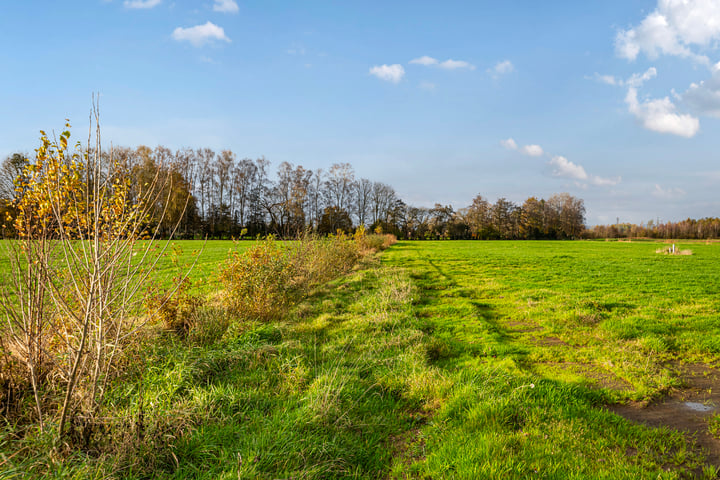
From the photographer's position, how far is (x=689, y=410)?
3.72m

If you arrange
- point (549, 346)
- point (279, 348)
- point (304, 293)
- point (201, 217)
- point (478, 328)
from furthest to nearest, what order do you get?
point (201, 217) < point (304, 293) < point (478, 328) < point (549, 346) < point (279, 348)

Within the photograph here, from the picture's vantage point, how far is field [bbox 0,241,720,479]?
274 cm

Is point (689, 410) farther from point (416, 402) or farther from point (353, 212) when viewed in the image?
point (353, 212)

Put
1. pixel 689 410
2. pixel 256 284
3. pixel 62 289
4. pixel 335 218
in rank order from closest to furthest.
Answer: pixel 62 289, pixel 689 410, pixel 256 284, pixel 335 218

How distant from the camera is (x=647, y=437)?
313cm

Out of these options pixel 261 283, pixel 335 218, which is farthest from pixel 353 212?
pixel 261 283

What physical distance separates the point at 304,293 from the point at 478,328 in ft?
15.2

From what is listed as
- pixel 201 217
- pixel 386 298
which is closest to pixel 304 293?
pixel 386 298

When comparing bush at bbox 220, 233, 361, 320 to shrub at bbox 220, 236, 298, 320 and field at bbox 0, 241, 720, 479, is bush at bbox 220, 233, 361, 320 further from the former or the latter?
field at bbox 0, 241, 720, 479

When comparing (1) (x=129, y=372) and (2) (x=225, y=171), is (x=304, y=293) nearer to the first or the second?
(1) (x=129, y=372)

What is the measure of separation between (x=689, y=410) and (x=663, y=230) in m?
90.3

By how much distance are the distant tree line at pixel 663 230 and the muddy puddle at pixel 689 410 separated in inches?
3292

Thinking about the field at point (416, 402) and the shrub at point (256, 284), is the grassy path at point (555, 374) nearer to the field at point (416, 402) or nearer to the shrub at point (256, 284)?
the field at point (416, 402)

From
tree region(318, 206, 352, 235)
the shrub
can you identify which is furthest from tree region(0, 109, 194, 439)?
tree region(318, 206, 352, 235)
